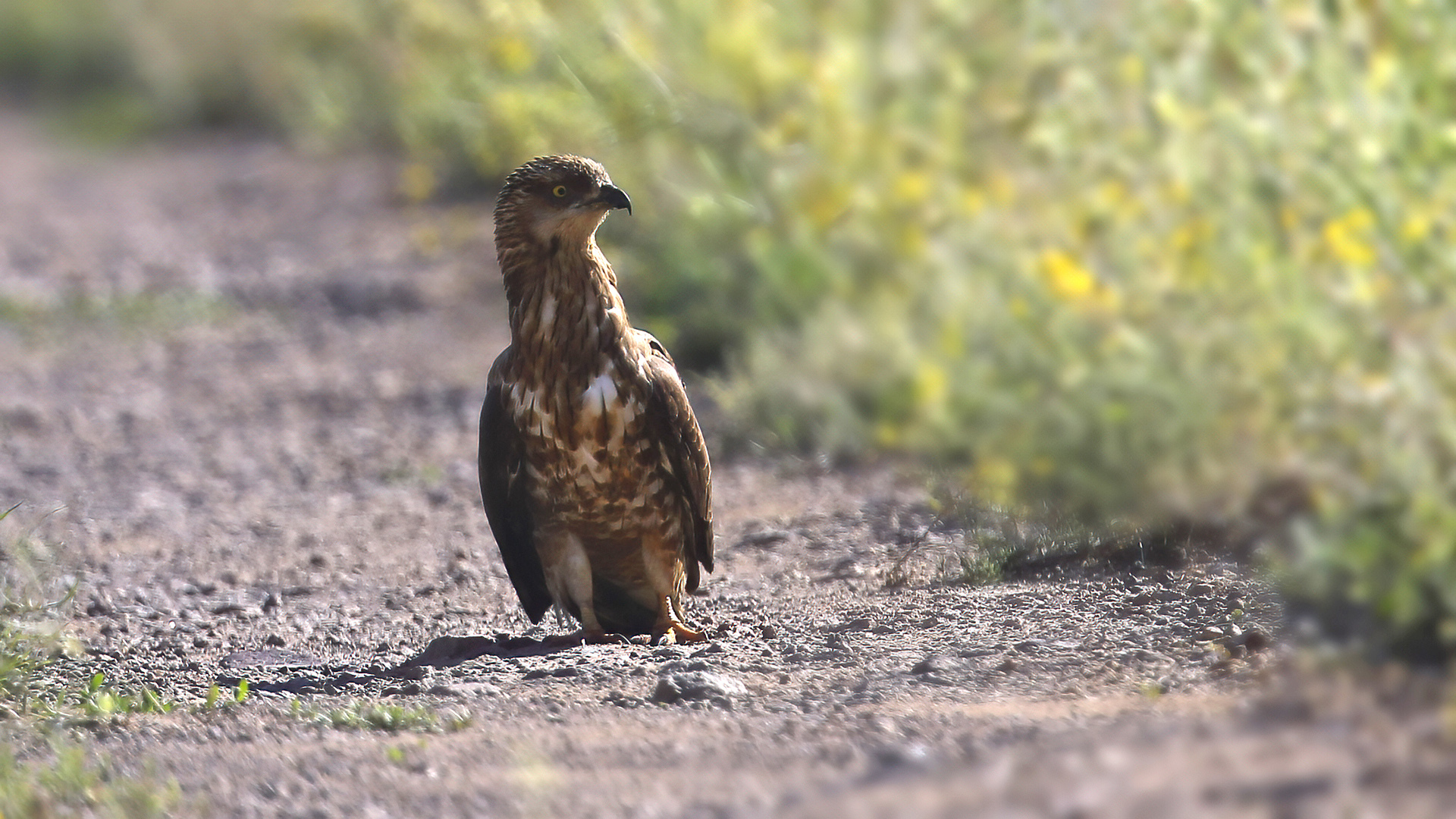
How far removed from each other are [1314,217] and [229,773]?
9.88 ft

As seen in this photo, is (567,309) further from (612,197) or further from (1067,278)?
(1067,278)

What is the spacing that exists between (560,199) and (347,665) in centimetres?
160

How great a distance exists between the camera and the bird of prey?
549cm

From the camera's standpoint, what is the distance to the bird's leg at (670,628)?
5707mm

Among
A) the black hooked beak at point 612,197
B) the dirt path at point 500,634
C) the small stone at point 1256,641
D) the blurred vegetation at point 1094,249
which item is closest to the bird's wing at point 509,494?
the dirt path at point 500,634

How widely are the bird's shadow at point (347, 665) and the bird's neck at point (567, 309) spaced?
914 mm

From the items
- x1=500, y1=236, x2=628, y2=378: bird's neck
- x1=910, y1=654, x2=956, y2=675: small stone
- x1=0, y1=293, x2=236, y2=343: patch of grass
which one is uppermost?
x1=0, y1=293, x2=236, y2=343: patch of grass

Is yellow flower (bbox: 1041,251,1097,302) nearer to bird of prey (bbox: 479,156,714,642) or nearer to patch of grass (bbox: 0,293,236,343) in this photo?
bird of prey (bbox: 479,156,714,642)

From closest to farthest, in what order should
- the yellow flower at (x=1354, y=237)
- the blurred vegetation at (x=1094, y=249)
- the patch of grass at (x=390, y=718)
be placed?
1. the blurred vegetation at (x=1094, y=249)
2. the yellow flower at (x=1354, y=237)
3. the patch of grass at (x=390, y=718)

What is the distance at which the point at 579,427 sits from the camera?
5.47 m

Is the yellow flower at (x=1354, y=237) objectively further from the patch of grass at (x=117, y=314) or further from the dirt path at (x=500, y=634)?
the patch of grass at (x=117, y=314)

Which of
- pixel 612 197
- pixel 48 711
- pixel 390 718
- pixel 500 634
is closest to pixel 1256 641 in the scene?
pixel 390 718

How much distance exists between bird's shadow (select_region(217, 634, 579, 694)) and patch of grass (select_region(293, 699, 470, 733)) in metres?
0.42

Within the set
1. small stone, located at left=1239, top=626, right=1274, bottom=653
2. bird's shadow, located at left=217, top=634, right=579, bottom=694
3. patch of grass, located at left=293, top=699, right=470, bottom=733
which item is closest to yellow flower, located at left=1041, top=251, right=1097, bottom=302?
small stone, located at left=1239, top=626, right=1274, bottom=653
